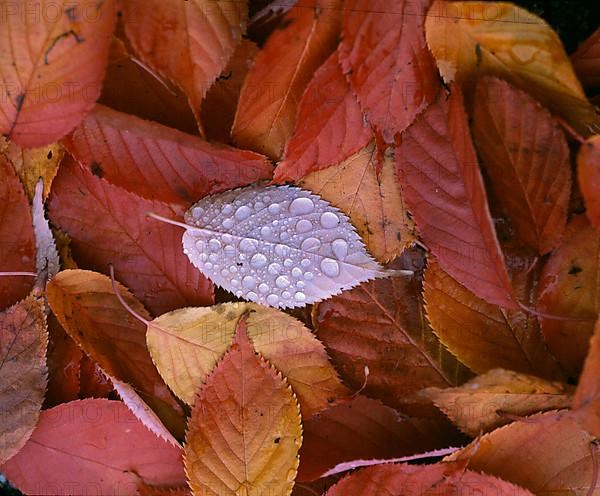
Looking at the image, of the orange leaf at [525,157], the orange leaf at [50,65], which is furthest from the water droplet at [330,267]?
the orange leaf at [50,65]

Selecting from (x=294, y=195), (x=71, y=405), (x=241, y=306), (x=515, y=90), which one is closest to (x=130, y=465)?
(x=71, y=405)

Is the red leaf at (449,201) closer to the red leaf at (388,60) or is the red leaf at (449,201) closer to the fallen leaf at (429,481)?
the red leaf at (388,60)

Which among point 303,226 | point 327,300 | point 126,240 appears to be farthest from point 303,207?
point 126,240

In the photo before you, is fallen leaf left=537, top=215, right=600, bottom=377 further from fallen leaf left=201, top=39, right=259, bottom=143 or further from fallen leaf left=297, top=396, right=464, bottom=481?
fallen leaf left=201, top=39, right=259, bottom=143

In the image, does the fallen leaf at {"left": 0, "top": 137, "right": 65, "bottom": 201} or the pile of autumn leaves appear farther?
the fallen leaf at {"left": 0, "top": 137, "right": 65, "bottom": 201}

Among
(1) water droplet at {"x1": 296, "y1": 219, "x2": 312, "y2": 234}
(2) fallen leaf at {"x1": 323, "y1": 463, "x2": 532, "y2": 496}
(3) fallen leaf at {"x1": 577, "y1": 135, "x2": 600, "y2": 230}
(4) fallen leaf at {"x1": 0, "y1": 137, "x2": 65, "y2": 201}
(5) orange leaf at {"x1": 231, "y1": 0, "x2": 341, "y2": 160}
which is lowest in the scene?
(2) fallen leaf at {"x1": 323, "y1": 463, "x2": 532, "y2": 496}

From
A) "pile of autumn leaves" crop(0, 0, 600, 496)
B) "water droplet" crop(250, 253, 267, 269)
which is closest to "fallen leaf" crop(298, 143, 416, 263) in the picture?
"pile of autumn leaves" crop(0, 0, 600, 496)

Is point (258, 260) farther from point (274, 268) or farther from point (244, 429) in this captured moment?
point (244, 429)
